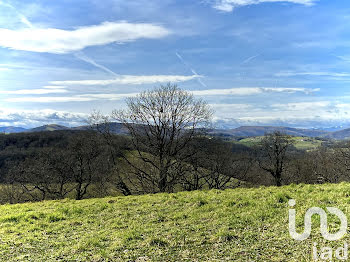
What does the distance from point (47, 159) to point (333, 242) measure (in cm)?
7580

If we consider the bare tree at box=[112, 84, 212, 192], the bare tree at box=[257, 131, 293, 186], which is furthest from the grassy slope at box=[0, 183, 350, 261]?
the bare tree at box=[257, 131, 293, 186]

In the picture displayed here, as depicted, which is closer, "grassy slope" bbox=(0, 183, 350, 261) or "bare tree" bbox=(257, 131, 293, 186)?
"grassy slope" bbox=(0, 183, 350, 261)

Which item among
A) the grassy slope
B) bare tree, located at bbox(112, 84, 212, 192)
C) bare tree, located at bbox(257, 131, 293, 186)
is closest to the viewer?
the grassy slope

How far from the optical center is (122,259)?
8258mm

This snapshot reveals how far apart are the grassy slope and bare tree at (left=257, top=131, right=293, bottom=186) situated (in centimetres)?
4423

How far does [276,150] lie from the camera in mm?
55562

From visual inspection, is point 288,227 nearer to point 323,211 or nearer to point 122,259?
point 323,211

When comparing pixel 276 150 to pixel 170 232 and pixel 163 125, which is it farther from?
pixel 170 232

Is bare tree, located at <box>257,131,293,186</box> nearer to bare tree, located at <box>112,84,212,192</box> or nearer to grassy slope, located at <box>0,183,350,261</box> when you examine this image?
bare tree, located at <box>112,84,212,192</box>

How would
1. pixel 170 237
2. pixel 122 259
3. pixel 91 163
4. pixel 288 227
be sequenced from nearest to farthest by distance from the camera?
pixel 122 259, pixel 288 227, pixel 170 237, pixel 91 163

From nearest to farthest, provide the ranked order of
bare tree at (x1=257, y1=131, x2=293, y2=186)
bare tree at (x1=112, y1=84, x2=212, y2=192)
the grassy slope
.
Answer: the grassy slope
bare tree at (x1=112, y1=84, x2=212, y2=192)
bare tree at (x1=257, y1=131, x2=293, y2=186)

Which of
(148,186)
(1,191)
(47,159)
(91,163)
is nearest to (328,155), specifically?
(148,186)

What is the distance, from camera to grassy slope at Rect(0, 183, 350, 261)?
7.97 meters

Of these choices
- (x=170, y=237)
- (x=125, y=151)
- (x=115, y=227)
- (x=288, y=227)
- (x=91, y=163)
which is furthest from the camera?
(x=91, y=163)
